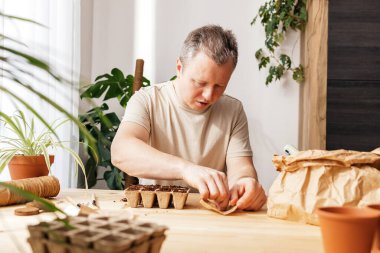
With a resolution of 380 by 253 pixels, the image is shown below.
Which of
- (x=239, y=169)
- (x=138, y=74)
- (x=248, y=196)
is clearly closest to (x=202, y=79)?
(x=239, y=169)

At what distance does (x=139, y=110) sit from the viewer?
196 centimetres

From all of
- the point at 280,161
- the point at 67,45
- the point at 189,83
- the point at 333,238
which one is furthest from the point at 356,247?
the point at 67,45

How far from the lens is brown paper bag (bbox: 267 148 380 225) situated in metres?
1.11

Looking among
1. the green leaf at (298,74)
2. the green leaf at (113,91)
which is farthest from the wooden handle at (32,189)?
the green leaf at (298,74)

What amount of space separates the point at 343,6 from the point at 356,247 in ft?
9.17

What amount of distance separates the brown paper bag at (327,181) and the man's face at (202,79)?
698 mm

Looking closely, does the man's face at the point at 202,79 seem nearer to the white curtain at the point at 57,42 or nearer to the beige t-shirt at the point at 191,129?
the beige t-shirt at the point at 191,129

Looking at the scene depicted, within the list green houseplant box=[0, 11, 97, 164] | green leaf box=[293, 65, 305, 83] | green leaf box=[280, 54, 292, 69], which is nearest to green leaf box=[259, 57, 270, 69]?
green leaf box=[280, 54, 292, 69]

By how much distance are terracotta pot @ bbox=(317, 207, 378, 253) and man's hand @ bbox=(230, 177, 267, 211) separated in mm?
596

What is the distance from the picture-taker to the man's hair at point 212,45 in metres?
1.81

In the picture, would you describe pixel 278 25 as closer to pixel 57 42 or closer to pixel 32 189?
pixel 57 42

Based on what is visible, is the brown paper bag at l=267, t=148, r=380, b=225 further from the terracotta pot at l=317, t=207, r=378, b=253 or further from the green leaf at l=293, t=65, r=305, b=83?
the green leaf at l=293, t=65, r=305, b=83

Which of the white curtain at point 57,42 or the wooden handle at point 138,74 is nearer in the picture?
the white curtain at point 57,42

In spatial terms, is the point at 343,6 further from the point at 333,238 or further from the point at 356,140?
the point at 333,238
